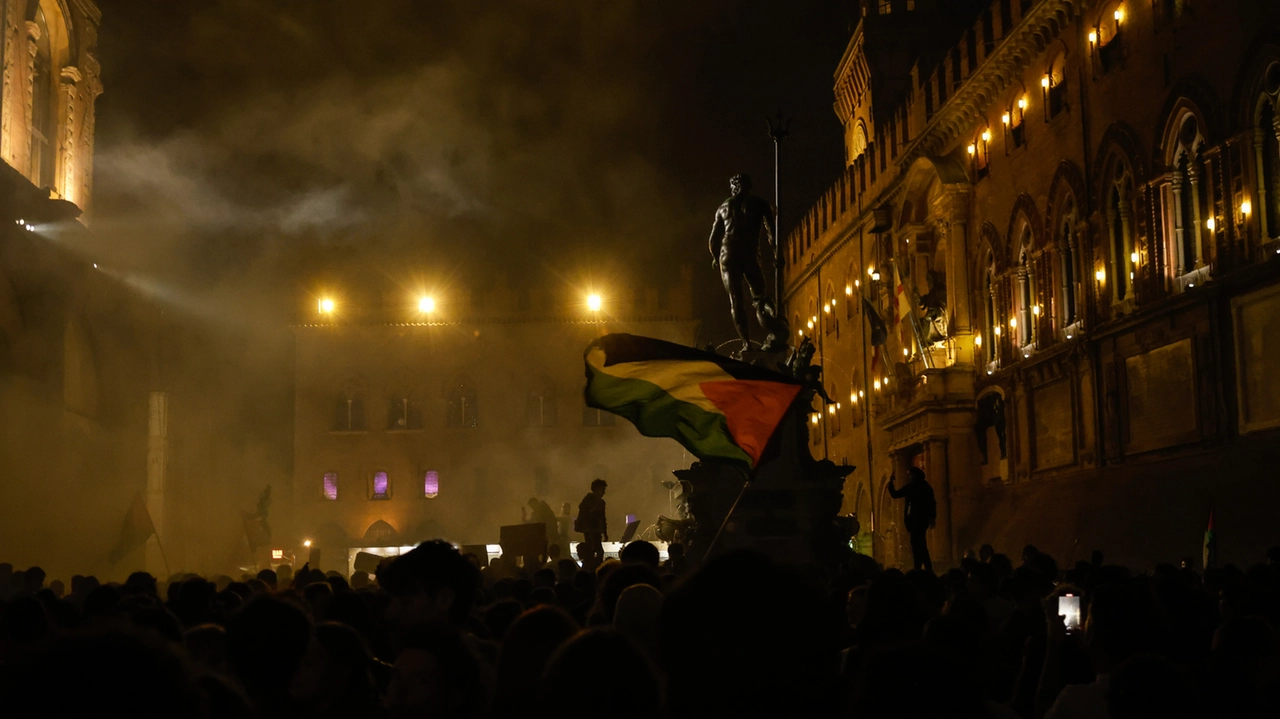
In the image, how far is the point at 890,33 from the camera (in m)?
46.0

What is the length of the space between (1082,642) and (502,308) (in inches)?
2056

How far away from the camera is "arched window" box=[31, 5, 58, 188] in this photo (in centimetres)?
2884

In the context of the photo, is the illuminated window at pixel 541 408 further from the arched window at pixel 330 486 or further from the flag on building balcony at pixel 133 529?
the flag on building balcony at pixel 133 529

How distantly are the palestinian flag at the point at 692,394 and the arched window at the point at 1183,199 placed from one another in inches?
549

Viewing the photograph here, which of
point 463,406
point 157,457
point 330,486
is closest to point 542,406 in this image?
point 463,406

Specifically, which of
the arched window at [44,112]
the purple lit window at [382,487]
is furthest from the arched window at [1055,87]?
the purple lit window at [382,487]

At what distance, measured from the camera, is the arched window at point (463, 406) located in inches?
2238

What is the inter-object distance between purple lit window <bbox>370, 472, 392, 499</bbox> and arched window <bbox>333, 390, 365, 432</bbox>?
2288mm

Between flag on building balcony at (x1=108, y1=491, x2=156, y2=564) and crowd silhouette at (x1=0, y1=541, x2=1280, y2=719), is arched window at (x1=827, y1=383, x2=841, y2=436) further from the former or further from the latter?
crowd silhouette at (x1=0, y1=541, x2=1280, y2=719)

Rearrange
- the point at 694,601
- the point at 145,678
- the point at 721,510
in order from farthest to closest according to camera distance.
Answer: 1. the point at 721,510
2. the point at 694,601
3. the point at 145,678

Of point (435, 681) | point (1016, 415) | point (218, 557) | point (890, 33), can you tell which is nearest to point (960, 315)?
point (1016, 415)

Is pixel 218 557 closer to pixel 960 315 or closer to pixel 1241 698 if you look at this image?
pixel 960 315

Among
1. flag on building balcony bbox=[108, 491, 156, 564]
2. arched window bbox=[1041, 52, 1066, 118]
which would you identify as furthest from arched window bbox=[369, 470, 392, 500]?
arched window bbox=[1041, 52, 1066, 118]

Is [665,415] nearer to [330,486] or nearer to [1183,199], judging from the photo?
[1183,199]
